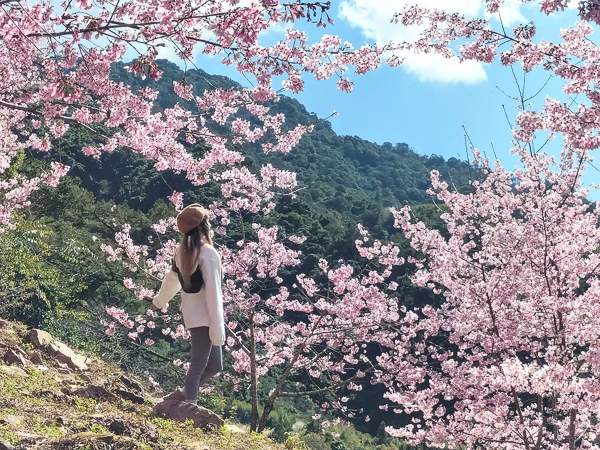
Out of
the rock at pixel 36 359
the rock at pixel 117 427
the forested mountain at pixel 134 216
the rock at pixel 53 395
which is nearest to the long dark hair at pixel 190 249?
the forested mountain at pixel 134 216

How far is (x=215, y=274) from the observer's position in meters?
4.45

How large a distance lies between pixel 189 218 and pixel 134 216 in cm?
2604

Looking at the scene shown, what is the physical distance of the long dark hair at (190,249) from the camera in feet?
14.6

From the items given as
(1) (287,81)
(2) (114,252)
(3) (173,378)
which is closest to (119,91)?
(1) (287,81)

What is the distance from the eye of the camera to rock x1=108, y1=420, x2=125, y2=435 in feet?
10.2

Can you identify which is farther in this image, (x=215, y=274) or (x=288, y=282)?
(x=288, y=282)

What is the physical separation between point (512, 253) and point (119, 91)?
5.55 meters

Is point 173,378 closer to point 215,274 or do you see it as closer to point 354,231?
point 215,274

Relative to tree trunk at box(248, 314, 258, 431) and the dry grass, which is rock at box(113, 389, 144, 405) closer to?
the dry grass

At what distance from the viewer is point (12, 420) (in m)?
3.07

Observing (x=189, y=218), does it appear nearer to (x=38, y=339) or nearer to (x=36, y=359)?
(x=36, y=359)

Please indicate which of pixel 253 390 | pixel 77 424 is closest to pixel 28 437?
pixel 77 424

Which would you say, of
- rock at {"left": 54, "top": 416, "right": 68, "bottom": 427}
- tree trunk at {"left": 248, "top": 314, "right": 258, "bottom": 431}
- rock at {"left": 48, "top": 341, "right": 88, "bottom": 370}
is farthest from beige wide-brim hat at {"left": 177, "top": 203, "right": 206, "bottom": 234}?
tree trunk at {"left": 248, "top": 314, "right": 258, "bottom": 431}

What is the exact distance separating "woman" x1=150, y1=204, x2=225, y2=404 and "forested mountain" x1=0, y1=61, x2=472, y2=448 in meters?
0.79
